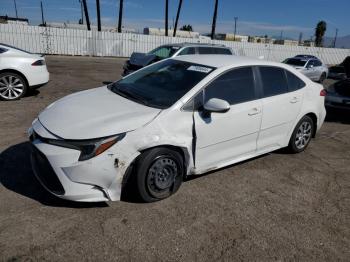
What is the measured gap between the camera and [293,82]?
16.0 feet

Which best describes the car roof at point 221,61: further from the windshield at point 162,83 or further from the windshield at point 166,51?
the windshield at point 166,51

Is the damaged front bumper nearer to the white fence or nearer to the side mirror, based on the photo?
the side mirror

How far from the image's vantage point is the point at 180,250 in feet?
9.23

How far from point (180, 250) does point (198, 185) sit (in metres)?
1.26

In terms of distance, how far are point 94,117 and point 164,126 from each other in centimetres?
75

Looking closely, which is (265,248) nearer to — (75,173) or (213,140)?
(213,140)

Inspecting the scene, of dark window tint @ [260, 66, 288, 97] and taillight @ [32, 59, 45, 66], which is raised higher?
dark window tint @ [260, 66, 288, 97]

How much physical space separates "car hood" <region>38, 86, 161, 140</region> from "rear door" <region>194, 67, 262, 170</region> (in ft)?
2.22

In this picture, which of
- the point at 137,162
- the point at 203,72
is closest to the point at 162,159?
the point at 137,162

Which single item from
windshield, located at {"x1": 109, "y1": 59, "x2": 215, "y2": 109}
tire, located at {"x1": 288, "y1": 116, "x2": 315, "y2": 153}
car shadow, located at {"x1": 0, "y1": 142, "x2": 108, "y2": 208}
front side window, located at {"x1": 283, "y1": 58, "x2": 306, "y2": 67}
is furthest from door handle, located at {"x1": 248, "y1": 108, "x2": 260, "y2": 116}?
front side window, located at {"x1": 283, "y1": 58, "x2": 306, "y2": 67}

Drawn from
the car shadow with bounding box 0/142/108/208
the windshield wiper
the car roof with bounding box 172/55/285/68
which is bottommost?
the car shadow with bounding box 0/142/108/208

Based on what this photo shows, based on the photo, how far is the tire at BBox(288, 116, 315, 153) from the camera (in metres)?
5.06

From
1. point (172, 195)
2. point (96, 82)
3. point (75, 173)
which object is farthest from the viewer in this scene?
point (96, 82)

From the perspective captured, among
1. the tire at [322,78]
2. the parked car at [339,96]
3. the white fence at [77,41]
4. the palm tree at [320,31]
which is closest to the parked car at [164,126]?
the parked car at [339,96]
